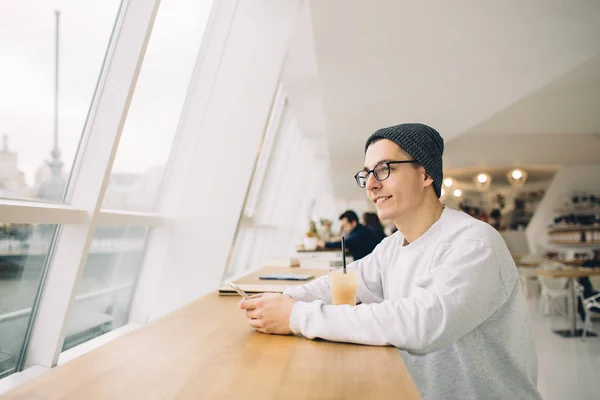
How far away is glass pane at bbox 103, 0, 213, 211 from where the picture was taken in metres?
3.14

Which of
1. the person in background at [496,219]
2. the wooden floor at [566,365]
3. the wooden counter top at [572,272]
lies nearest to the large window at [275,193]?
the wooden floor at [566,365]

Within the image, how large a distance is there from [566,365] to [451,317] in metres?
3.83

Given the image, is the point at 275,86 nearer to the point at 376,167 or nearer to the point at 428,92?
the point at 428,92

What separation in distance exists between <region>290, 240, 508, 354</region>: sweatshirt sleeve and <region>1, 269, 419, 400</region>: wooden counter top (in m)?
0.04

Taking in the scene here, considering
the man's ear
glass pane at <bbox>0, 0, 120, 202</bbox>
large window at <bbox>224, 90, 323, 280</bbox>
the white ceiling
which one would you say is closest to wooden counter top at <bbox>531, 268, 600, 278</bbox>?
the white ceiling

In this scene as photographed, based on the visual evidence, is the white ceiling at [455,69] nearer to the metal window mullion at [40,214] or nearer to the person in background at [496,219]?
the metal window mullion at [40,214]

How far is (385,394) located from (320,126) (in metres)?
8.09

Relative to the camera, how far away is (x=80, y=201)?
7.24 ft

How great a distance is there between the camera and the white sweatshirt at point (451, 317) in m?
1.01

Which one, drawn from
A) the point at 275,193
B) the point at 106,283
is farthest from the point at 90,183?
the point at 275,193

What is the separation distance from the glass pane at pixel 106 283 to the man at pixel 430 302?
6.07 ft

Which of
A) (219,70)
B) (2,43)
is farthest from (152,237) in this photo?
(2,43)

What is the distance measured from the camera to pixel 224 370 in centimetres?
90

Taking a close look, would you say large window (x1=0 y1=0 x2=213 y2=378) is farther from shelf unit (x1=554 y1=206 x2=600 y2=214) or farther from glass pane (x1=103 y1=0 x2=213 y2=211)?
shelf unit (x1=554 y1=206 x2=600 y2=214)
